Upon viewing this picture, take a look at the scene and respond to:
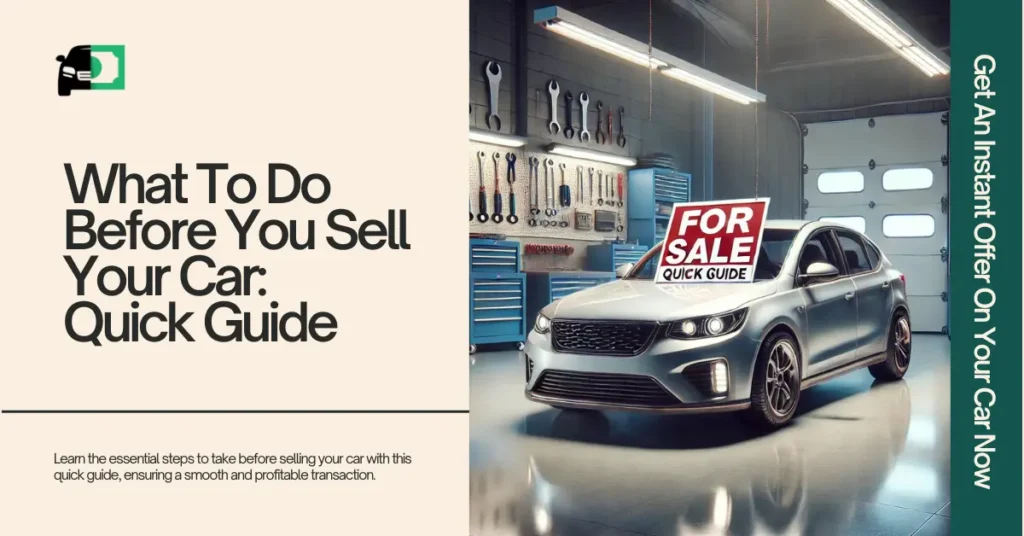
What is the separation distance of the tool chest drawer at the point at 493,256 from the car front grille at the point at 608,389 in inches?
145

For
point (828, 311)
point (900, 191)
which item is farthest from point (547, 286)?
point (900, 191)

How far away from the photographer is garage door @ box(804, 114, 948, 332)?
392 inches

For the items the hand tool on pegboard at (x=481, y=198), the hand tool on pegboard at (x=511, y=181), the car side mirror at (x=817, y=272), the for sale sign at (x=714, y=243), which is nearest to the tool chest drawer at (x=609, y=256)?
the hand tool on pegboard at (x=511, y=181)

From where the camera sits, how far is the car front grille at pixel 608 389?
11.8ft

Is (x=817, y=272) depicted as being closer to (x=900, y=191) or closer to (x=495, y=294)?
(x=495, y=294)

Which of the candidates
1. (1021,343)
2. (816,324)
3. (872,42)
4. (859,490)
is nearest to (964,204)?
(1021,343)

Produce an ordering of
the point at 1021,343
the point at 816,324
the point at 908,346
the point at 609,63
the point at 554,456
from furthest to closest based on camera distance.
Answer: the point at 609,63 → the point at 908,346 → the point at 816,324 → the point at 554,456 → the point at 1021,343

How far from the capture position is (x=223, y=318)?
100 inches

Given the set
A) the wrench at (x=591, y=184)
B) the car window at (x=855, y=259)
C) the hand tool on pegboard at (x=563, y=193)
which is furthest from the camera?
the wrench at (x=591, y=184)

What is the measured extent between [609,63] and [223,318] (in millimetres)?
8058

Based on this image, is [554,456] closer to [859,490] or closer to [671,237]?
[859,490]

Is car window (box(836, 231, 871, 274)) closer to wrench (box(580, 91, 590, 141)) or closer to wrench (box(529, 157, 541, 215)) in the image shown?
wrench (box(529, 157, 541, 215))

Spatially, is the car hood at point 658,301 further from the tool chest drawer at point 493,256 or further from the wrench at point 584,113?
the wrench at point 584,113

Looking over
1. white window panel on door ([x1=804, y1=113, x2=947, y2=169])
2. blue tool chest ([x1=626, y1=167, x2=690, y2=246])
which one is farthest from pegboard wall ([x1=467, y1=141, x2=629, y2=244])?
white window panel on door ([x1=804, y1=113, x2=947, y2=169])
